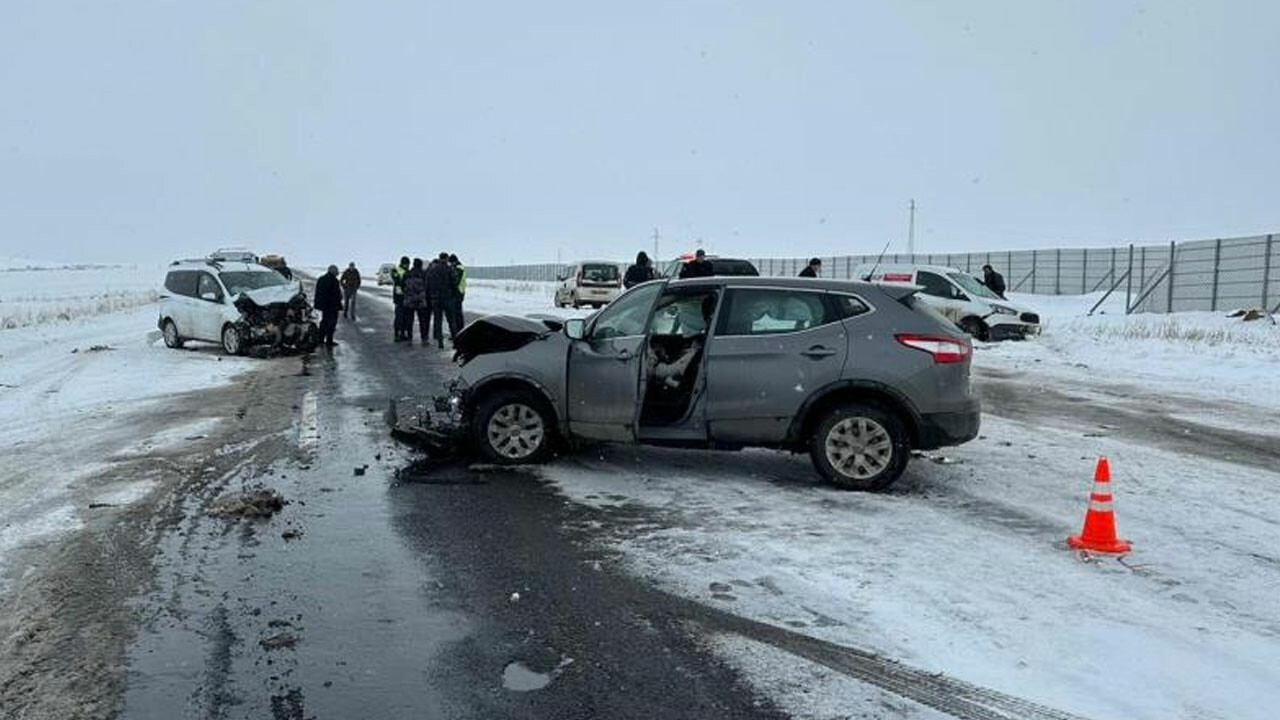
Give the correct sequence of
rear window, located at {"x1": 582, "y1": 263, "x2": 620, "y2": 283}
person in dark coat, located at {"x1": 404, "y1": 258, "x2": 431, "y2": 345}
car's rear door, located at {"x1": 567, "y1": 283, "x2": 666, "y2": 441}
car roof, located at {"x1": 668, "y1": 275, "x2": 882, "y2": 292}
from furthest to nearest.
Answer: rear window, located at {"x1": 582, "y1": 263, "x2": 620, "y2": 283} → person in dark coat, located at {"x1": 404, "y1": 258, "x2": 431, "y2": 345} → car's rear door, located at {"x1": 567, "y1": 283, "x2": 666, "y2": 441} → car roof, located at {"x1": 668, "y1": 275, "x2": 882, "y2": 292}

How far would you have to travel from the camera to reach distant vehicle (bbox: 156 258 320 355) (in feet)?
59.5

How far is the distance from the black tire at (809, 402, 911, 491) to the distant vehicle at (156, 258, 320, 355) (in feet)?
45.5

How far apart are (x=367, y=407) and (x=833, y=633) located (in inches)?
320

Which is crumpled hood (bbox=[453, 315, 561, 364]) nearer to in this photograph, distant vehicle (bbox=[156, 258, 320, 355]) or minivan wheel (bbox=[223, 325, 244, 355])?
distant vehicle (bbox=[156, 258, 320, 355])

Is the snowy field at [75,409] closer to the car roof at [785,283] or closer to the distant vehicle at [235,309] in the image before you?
the distant vehicle at [235,309]

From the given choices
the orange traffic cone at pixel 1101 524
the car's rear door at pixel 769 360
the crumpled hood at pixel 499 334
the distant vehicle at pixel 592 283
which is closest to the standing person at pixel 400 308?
the distant vehicle at pixel 592 283

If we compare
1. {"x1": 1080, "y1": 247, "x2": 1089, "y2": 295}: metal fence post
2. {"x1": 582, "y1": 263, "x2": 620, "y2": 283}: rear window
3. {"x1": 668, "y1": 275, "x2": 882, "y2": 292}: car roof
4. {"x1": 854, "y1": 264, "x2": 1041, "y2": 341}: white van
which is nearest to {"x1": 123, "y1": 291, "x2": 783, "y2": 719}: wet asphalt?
{"x1": 668, "y1": 275, "x2": 882, "y2": 292}: car roof

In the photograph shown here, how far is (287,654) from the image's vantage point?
13.8 ft

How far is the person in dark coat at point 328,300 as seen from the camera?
63.2 ft

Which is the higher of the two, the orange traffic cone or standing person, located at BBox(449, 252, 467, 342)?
standing person, located at BBox(449, 252, 467, 342)

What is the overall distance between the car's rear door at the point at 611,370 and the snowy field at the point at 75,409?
11.4ft

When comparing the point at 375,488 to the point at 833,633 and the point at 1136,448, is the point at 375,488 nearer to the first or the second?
the point at 833,633

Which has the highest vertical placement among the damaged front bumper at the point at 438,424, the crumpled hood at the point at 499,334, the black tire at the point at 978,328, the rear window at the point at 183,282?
the rear window at the point at 183,282

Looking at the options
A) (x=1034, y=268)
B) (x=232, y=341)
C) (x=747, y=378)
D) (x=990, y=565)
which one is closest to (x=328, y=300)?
(x=232, y=341)
